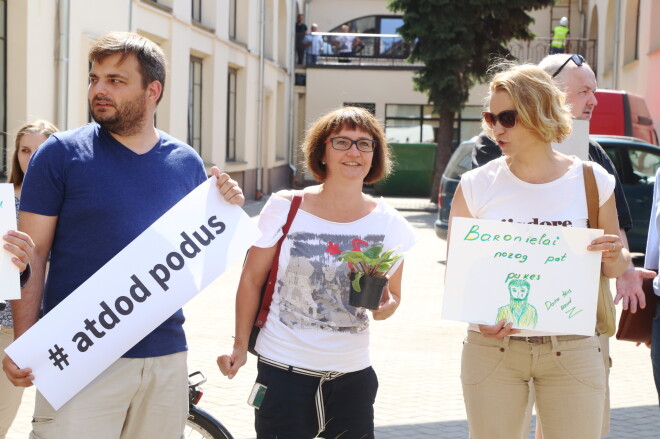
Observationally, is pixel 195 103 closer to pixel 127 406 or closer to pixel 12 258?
pixel 127 406

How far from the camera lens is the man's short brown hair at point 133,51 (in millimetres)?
3217

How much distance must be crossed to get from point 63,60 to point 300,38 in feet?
75.3

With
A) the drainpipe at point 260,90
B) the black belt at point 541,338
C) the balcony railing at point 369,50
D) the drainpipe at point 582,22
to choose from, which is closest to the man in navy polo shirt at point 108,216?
the black belt at point 541,338

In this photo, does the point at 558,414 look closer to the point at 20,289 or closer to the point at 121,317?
the point at 121,317

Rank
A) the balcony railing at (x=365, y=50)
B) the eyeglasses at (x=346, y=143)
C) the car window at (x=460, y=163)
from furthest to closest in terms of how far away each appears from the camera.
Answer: the balcony railing at (x=365, y=50)
the car window at (x=460, y=163)
the eyeglasses at (x=346, y=143)

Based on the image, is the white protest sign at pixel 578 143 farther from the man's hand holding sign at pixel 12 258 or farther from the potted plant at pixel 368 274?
the man's hand holding sign at pixel 12 258

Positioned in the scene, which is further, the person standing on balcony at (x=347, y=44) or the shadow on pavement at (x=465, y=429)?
the person standing on balcony at (x=347, y=44)

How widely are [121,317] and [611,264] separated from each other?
169 centimetres

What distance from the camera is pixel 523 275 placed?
3.48 metres

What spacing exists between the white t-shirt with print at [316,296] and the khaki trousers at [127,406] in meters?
0.46

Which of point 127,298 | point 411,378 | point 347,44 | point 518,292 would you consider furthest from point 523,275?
point 347,44

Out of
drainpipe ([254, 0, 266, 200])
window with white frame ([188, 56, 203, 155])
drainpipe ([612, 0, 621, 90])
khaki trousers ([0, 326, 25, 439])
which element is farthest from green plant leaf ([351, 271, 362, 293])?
drainpipe ([612, 0, 621, 90])

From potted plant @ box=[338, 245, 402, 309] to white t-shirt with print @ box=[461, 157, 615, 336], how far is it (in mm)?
385

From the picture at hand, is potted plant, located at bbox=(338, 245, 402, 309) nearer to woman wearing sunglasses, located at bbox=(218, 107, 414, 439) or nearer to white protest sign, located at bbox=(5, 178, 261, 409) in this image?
woman wearing sunglasses, located at bbox=(218, 107, 414, 439)
